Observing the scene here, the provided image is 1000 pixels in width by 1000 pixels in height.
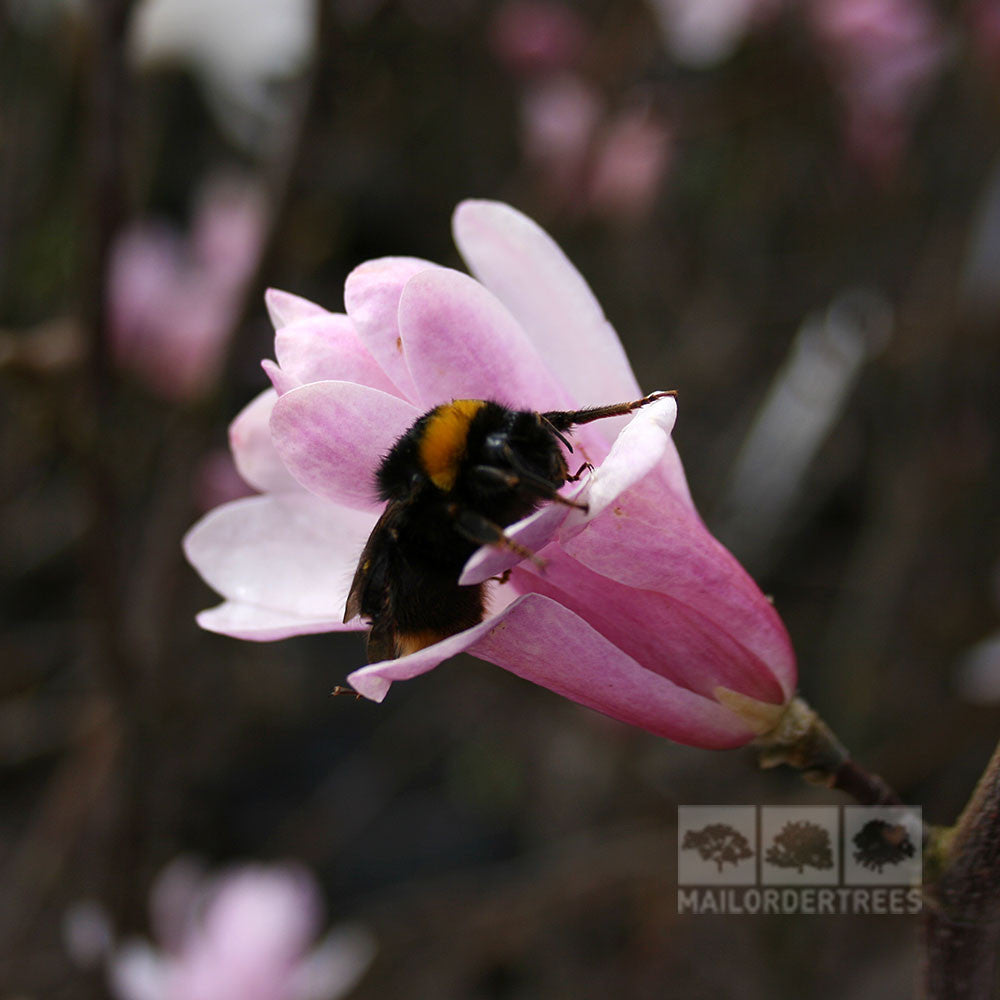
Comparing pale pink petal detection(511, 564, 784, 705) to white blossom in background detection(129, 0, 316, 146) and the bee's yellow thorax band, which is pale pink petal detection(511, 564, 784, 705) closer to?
the bee's yellow thorax band

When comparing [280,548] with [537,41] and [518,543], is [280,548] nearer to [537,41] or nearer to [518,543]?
[518,543]

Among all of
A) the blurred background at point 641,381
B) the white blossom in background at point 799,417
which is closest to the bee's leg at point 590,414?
the blurred background at point 641,381

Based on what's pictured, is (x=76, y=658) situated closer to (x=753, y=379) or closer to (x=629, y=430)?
(x=753, y=379)

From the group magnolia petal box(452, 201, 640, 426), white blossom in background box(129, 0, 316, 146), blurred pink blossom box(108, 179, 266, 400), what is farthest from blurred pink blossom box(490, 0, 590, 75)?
magnolia petal box(452, 201, 640, 426)

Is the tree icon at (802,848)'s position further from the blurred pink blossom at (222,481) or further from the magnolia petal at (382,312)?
the blurred pink blossom at (222,481)

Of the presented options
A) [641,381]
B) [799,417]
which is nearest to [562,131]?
[641,381]

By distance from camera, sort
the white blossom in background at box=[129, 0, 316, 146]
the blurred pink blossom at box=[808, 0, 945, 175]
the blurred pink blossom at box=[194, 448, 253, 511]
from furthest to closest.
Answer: the blurred pink blossom at box=[808, 0, 945, 175], the white blossom in background at box=[129, 0, 316, 146], the blurred pink blossom at box=[194, 448, 253, 511]

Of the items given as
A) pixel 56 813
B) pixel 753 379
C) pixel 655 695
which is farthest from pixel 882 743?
pixel 655 695
